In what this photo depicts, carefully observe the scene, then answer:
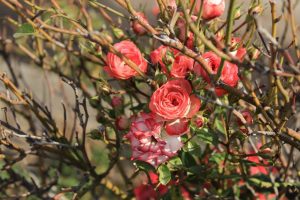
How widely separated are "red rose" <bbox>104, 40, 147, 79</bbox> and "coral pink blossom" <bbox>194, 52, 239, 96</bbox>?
0.52ft

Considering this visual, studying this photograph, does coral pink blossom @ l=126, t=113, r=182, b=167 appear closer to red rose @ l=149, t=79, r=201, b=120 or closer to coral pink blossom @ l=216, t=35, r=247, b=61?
red rose @ l=149, t=79, r=201, b=120

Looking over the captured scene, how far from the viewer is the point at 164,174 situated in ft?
4.99

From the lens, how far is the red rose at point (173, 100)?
1.39 m

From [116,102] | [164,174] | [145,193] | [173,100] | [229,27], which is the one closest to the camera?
[229,27]

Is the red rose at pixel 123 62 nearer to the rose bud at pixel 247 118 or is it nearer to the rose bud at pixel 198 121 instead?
the rose bud at pixel 198 121

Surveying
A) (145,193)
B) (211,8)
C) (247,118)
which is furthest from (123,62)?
(145,193)

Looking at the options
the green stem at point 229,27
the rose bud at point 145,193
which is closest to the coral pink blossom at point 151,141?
the green stem at point 229,27

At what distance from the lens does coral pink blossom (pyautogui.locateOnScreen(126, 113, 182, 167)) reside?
1465mm

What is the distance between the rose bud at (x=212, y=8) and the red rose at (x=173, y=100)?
181 mm

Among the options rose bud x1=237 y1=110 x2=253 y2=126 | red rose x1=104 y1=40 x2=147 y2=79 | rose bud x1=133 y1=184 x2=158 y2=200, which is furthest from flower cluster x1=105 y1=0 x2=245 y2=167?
rose bud x1=133 y1=184 x2=158 y2=200

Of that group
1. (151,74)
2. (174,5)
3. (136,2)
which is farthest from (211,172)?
(136,2)

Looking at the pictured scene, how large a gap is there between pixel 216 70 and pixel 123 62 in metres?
0.24

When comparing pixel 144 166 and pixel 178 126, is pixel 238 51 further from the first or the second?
pixel 144 166

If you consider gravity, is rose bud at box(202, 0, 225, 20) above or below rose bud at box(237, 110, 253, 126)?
above
